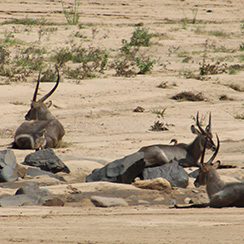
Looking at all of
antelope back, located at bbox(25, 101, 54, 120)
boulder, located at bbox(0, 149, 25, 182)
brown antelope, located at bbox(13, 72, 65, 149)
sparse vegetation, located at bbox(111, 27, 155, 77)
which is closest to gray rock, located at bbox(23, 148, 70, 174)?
boulder, located at bbox(0, 149, 25, 182)

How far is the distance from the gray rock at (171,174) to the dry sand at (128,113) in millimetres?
138

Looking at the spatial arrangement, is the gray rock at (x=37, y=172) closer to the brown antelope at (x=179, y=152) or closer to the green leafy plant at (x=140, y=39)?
the brown antelope at (x=179, y=152)

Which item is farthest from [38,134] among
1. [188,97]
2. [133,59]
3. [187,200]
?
[133,59]

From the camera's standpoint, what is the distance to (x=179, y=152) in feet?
31.0

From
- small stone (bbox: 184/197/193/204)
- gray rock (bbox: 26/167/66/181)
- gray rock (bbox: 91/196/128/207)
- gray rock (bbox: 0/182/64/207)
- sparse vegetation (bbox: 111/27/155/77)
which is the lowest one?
sparse vegetation (bbox: 111/27/155/77)

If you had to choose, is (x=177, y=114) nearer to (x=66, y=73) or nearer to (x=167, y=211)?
(x=66, y=73)

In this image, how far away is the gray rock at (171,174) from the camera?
7.84 meters

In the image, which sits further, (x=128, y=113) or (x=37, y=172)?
(x=128, y=113)

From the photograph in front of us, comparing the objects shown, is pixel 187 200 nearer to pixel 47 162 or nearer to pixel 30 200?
pixel 30 200

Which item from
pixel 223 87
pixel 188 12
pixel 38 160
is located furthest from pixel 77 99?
pixel 188 12

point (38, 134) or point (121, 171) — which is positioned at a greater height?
point (121, 171)

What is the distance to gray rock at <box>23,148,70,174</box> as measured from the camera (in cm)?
841

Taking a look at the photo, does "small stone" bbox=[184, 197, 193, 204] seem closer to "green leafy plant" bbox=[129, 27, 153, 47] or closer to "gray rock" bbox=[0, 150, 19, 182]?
"gray rock" bbox=[0, 150, 19, 182]

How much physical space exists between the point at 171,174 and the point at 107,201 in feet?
5.32
